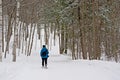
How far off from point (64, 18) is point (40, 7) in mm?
8993

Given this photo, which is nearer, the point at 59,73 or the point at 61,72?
the point at 59,73

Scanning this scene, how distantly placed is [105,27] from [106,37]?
2379mm


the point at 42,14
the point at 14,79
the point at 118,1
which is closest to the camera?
the point at 14,79

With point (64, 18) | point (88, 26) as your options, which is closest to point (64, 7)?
point (64, 18)

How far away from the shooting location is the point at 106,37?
102 feet

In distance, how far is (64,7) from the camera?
26.7 metres

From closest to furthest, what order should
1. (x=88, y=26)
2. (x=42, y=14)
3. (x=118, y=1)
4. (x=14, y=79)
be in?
1. (x=14, y=79)
2. (x=118, y=1)
3. (x=88, y=26)
4. (x=42, y=14)

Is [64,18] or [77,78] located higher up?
[64,18]

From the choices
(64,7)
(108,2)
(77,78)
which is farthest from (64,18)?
(77,78)

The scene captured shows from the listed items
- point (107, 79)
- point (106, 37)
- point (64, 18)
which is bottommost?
point (107, 79)

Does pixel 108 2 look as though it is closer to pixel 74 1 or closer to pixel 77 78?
pixel 74 1

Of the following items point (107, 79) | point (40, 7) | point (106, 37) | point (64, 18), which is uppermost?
point (40, 7)

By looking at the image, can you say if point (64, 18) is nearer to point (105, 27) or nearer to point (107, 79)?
point (105, 27)

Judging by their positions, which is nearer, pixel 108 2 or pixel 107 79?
pixel 107 79
